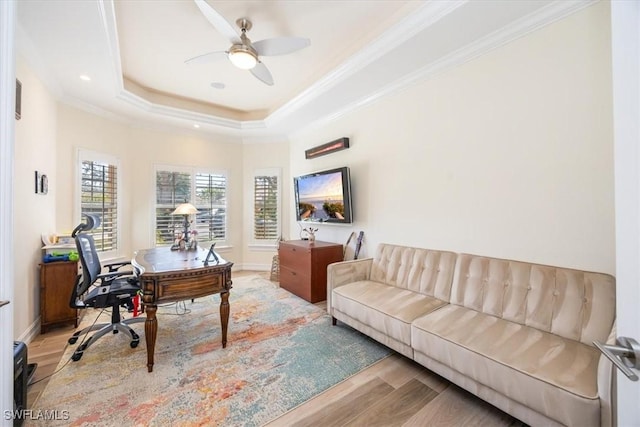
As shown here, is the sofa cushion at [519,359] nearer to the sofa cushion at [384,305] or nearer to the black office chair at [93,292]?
the sofa cushion at [384,305]

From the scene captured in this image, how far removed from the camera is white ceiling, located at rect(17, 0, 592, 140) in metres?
2.16

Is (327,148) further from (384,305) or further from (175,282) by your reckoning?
(175,282)

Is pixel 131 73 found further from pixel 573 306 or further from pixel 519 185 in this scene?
pixel 573 306

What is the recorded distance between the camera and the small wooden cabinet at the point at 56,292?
281 centimetres

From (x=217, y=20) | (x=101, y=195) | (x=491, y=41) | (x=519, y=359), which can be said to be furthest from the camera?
(x=101, y=195)

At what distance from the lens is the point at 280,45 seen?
8.00ft

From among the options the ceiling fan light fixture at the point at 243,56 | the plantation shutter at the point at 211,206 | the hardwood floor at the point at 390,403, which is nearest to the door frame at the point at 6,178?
the hardwood floor at the point at 390,403

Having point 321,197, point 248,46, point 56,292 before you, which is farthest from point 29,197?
point 321,197

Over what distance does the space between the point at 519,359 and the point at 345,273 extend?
1.74 m

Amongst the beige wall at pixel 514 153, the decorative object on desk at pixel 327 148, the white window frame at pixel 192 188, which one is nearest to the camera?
the beige wall at pixel 514 153

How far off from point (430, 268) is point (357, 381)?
1.28 meters

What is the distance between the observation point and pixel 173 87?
4.07m

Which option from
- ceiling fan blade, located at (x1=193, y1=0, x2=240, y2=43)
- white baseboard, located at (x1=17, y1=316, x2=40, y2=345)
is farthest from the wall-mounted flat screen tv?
white baseboard, located at (x1=17, y1=316, x2=40, y2=345)

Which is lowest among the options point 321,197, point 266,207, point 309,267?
point 309,267
